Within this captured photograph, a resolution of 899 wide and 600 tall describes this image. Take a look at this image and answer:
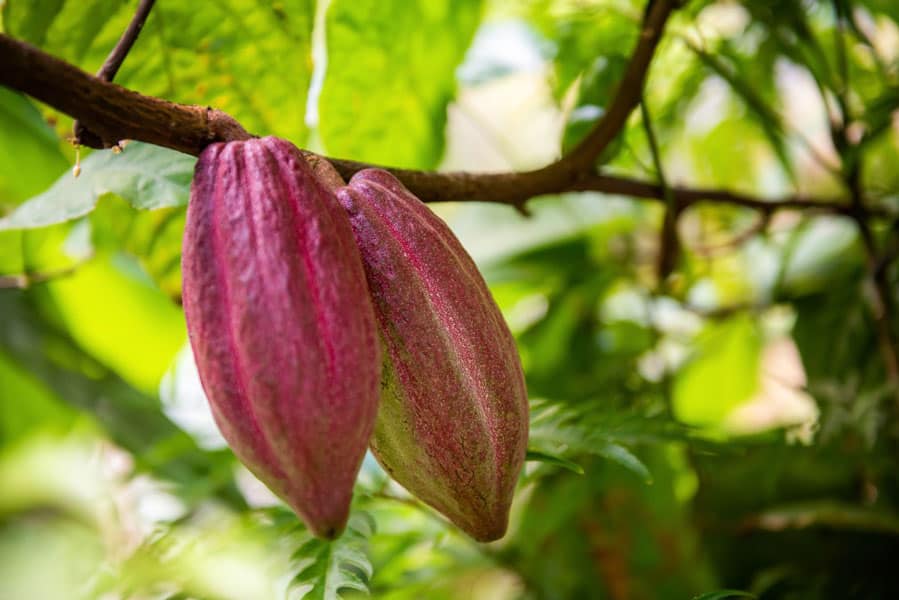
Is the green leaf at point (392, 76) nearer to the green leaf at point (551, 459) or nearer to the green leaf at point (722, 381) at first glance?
the green leaf at point (551, 459)

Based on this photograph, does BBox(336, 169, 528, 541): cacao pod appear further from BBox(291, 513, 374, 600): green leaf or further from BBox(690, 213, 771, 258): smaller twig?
BBox(690, 213, 771, 258): smaller twig

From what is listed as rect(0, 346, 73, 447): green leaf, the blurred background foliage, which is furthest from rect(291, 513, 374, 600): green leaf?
rect(0, 346, 73, 447): green leaf

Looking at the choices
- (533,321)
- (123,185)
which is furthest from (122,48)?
(533,321)

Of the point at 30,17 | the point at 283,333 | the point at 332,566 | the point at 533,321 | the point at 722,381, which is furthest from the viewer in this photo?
the point at 722,381

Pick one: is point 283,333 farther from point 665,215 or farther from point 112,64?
point 665,215

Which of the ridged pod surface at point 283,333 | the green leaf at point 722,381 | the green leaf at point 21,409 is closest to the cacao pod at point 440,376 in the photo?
the ridged pod surface at point 283,333

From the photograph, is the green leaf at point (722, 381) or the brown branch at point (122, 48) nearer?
the brown branch at point (122, 48)
